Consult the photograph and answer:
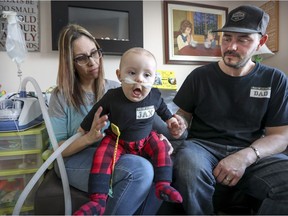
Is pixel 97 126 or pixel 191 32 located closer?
pixel 97 126

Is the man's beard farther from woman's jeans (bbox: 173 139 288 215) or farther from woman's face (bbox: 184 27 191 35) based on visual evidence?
woman's face (bbox: 184 27 191 35)

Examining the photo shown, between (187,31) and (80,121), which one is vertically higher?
(187,31)

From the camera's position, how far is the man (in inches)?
38.9

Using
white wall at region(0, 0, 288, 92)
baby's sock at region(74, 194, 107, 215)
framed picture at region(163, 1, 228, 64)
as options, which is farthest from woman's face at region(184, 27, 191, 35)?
baby's sock at region(74, 194, 107, 215)

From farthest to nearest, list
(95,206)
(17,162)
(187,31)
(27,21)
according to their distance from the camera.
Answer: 1. (187,31)
2. (27,21)
3. (17,162)
4. (95,206)

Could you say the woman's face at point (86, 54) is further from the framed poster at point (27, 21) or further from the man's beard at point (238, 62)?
the framed poster at point (27, 21)

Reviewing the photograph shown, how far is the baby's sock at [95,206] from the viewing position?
775 millimetres

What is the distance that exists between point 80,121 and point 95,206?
1.56 feet

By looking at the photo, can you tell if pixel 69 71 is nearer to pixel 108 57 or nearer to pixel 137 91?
pixel 137 91

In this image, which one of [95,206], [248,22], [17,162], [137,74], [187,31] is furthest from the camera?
[187,31]

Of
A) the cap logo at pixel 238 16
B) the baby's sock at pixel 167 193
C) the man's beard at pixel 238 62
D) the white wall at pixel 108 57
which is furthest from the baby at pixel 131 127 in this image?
the white wall at pixel 108 57

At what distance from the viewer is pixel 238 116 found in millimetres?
1167

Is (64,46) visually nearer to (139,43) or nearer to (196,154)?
(196,154)

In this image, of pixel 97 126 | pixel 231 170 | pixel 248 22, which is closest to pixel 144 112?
pixel 97 126
